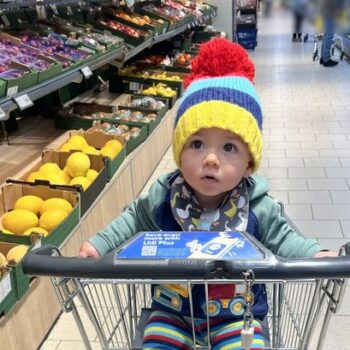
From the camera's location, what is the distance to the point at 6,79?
2238 mm

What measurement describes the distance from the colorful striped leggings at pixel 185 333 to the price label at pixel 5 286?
650 mm

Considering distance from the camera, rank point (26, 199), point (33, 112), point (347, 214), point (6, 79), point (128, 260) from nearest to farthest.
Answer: point (128, 260) → point (6, 79) → point (26, 199) → point (347, 214) → point (33, 112)

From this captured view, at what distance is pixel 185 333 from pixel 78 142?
6.66 ft

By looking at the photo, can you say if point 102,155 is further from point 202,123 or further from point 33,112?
point 202,123

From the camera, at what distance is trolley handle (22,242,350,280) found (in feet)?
2.90

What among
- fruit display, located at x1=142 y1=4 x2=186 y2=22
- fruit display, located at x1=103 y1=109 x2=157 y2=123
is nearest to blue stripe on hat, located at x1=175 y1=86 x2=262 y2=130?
fruit display, located at x1=103 y1=109 x2=157 y2=123

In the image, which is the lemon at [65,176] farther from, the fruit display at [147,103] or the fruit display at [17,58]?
the fruit display at [147,103]

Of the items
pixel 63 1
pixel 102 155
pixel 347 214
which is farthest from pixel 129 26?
pixel 347 214

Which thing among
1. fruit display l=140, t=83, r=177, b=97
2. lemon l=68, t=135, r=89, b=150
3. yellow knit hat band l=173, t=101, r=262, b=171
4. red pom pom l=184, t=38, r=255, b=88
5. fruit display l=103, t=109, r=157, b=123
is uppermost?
red pom pom l=184, t=38, r=255, b=88

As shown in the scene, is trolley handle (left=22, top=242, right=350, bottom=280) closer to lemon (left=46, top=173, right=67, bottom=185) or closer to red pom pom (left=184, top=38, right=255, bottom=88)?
red pom pom (left=184, top=38, right=255, bottom=88)

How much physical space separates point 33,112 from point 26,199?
5.86 feet

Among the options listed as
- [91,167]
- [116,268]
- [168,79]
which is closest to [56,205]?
[91,167]

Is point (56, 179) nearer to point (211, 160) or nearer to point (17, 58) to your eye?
point (17, 58)

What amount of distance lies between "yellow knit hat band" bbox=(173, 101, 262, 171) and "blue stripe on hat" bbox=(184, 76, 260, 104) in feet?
0.20
